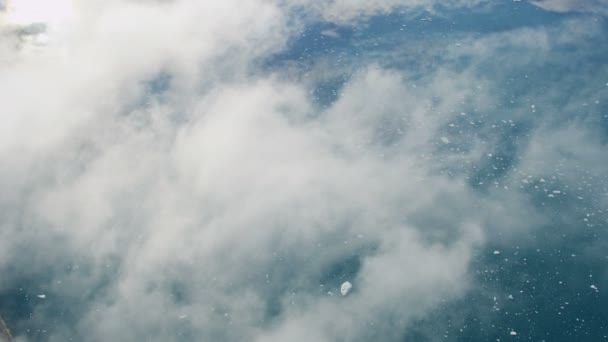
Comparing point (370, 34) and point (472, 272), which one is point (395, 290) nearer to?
point (472, 272)

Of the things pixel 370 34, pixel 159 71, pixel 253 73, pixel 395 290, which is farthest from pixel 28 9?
pixel 395 290

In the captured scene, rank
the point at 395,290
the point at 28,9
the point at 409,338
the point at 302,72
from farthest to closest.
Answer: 1. the point at 28,9
2. the point at 302,72
3. the point at 395,290
4. the point at 409,338

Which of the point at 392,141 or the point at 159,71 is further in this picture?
the point at 159,71

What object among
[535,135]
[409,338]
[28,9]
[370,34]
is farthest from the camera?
[28,9]

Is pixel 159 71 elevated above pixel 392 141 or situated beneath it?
elevated above

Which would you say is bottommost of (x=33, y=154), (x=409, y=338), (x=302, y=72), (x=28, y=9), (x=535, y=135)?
(x=409, y=338)

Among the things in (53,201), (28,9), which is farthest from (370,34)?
(28,9)

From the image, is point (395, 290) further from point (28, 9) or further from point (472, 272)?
point (28, 9)
